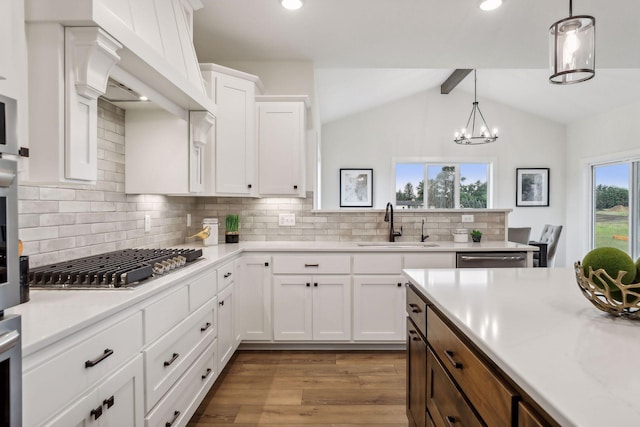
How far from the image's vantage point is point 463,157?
8.02 m

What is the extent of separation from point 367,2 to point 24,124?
2271mm

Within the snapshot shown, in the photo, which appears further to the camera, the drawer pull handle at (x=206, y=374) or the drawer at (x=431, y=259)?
the drawer at (x=431, y=259)

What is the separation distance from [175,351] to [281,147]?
2081 millimetres

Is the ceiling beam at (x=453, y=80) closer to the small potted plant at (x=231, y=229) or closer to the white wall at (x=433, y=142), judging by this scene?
the white wall at (x=433, y=142)

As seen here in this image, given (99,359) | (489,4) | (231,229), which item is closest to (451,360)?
(99,359)

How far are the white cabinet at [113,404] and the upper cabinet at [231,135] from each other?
6.07 feet

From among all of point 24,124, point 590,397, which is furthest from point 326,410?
point 24,124

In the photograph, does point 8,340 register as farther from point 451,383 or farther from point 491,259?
point 491,259

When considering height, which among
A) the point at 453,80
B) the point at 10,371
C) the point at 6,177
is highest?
the point at 453,80

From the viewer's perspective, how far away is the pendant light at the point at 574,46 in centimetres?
140

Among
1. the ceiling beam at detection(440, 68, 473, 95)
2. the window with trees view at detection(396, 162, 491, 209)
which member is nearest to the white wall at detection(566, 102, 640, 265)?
the window with trees view at detection(396, 162, 491, 209)

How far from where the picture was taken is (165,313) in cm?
167

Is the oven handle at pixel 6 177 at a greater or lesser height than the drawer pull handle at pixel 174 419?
greater

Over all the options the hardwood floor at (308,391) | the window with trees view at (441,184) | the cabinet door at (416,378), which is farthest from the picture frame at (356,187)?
the cabinet door at (416,378)
